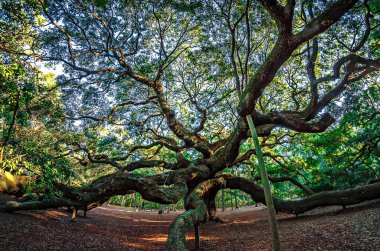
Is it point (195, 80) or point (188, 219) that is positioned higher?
point (195, 80)

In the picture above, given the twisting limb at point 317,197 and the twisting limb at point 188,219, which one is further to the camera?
the twisting limb at point 317,197

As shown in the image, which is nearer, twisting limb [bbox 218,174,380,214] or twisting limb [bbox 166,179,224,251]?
twisting limb [bbox 166,179,224,251]

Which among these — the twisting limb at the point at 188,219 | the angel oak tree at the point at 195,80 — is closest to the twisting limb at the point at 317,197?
the angel oak tree at the point at 195,80

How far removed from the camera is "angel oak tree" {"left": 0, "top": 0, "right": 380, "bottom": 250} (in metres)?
6.38

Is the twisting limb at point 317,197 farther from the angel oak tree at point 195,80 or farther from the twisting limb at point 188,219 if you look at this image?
the twisting limb at point 188,219

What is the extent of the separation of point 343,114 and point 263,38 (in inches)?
201

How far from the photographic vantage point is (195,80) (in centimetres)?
1082

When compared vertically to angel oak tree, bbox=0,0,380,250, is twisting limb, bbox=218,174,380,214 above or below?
below

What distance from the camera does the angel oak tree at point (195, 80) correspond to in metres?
6.38

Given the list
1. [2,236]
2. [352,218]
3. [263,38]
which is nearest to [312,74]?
[263,38]

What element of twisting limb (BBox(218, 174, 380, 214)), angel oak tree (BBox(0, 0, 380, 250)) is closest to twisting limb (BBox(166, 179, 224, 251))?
angel oak tree (BBox(0, 0, 380, 250))

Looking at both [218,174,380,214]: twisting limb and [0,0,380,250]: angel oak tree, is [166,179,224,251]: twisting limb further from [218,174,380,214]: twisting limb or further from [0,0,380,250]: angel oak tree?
[218,174,380,214]: twisting limb

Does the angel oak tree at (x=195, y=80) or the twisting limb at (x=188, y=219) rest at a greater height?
the angel oak tree at (x=195, y=80)

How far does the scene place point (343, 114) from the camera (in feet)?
31.9
